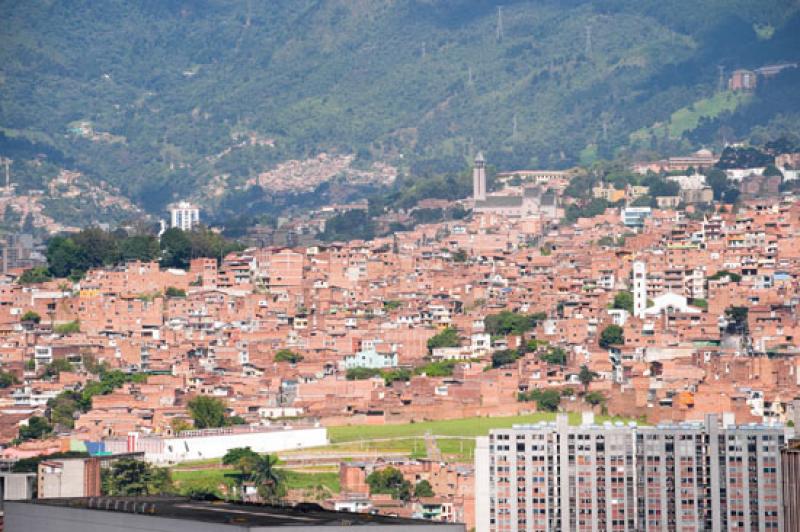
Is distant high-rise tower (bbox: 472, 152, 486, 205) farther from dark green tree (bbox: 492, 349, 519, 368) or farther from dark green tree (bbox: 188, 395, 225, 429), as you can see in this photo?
dark green tree (bbox: 188, 395, 225, 429)

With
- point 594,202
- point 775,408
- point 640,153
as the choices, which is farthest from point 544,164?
point 775,408

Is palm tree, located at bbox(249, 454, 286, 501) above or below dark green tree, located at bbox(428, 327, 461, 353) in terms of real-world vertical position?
below

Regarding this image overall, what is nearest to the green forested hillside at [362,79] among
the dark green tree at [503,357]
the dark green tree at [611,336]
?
the dark green tree at [611,336]

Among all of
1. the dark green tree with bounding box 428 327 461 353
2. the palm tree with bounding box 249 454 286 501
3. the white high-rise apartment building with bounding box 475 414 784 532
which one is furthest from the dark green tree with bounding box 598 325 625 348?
the white high-rise apartment building with bounding box 475 414 784 532

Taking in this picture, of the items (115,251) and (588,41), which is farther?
(588,41)

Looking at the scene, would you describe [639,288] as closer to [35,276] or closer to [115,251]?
[115,251]

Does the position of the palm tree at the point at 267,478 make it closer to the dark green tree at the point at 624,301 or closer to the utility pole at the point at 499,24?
the dark green tree at the point at 624,301

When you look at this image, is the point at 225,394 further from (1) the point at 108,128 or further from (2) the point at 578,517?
(1) the point at 108,128

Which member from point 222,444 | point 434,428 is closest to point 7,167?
point 434,428
